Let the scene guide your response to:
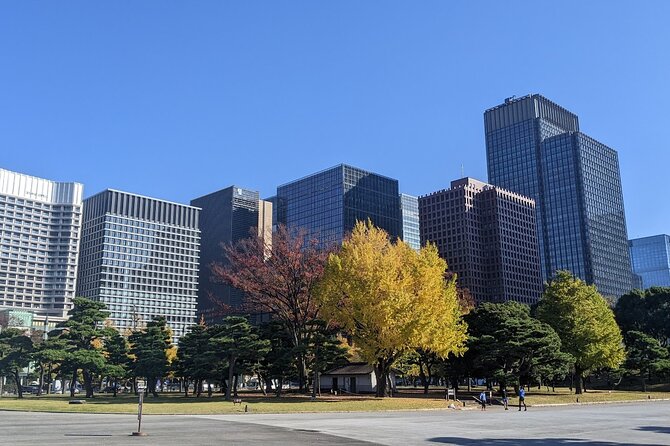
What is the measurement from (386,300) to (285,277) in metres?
16.0

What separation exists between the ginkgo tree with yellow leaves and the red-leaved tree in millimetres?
7166

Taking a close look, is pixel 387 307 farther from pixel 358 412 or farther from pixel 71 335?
pixel 71 335

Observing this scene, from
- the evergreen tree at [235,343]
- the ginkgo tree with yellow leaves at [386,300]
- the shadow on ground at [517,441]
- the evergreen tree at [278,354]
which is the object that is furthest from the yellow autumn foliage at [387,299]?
the shadow on ground at [517,441]

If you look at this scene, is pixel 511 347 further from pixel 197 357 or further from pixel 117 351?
pixel 117 351

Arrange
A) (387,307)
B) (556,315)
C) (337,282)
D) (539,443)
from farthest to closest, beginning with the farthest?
1. (556,315)
2. (337,282)
3. (387,307)
4. (539,443)

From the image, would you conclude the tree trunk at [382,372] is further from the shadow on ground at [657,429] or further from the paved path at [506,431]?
the shadow on ground at [657,429]

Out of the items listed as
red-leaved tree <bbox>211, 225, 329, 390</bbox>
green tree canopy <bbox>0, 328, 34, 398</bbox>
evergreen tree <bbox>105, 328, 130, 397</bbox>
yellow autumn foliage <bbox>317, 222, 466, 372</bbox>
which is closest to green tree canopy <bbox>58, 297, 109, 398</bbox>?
evergreen tree <bbox>105, 328, 130, 397</bbox>

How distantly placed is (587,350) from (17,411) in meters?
61.5

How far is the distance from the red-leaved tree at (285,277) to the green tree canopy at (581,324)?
32.8 meters

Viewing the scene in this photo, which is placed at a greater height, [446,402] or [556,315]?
[556,315]

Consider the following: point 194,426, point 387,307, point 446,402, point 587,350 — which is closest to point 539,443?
point 194,426

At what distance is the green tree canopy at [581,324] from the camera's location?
2805 inches

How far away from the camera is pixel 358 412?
4053 cm

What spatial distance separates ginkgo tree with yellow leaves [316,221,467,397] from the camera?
4919cm
